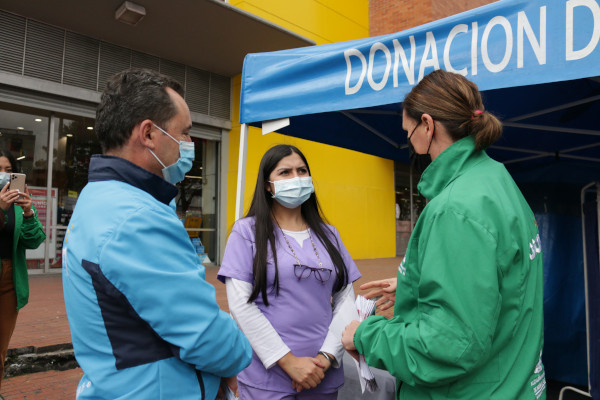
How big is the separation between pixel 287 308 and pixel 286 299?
0.04 m

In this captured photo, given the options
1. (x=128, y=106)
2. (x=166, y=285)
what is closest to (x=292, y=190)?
(x=128, y=106)

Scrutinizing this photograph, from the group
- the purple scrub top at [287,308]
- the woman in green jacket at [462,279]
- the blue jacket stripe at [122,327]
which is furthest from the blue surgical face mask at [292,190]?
the blue jacket stripe at [122,327]

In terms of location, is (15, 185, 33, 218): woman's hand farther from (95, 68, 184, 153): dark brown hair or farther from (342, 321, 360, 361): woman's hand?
(342, 321, 360, 361): woman's hand

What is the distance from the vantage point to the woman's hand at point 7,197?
9.14ft

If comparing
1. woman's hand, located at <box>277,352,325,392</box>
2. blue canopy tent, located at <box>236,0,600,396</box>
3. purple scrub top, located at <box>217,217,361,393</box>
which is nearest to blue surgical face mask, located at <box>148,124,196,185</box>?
purple scrub top, located at <box>217,217,361,393</box>

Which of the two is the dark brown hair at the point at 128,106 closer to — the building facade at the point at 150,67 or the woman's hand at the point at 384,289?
the woman's hand at the point at 384,289

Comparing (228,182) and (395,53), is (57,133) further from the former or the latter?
(395,53)

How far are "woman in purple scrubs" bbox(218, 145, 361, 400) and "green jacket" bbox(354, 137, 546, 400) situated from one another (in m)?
0.57

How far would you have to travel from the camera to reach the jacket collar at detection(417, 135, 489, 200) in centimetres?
125

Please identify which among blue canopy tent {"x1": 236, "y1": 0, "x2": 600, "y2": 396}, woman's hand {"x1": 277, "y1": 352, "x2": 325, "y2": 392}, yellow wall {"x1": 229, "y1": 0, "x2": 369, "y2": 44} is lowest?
woman's hand {"x1": 277, "y1": 352, "x2": 325, "y2": 392}

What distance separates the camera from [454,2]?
14.3 meters

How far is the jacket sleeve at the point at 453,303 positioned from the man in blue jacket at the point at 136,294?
0.51m

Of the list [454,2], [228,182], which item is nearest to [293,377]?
[228,182]

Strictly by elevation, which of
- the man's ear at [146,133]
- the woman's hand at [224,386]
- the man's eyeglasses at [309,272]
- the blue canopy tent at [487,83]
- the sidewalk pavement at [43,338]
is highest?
the blue canopy tent at [487,83]
